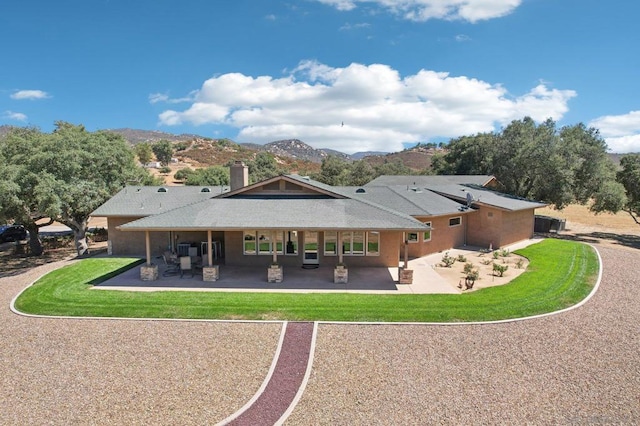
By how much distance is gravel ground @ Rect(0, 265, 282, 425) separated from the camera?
7555 millimetres

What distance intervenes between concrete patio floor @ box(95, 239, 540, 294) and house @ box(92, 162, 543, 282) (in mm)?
860

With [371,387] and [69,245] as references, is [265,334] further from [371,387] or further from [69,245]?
[69,245]

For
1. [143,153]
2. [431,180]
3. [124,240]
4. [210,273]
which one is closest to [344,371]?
[210,273]

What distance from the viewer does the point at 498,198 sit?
87.8 feet

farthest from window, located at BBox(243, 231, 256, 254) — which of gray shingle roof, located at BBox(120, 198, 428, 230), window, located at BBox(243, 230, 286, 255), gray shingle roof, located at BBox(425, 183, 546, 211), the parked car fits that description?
the parked car

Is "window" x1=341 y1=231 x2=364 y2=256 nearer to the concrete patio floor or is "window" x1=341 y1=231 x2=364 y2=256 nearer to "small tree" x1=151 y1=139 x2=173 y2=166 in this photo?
the concrete patio floor

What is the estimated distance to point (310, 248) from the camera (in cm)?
1858

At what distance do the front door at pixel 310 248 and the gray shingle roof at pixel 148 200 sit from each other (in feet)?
30.2

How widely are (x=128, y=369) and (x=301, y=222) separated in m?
8.52

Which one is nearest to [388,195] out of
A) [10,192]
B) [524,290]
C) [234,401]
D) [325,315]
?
[524,290]

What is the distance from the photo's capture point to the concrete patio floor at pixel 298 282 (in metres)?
15.3

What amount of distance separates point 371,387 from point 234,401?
2984mm

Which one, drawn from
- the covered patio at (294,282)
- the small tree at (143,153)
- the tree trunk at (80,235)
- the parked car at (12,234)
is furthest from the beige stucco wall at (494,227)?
the small tree at (143,153)

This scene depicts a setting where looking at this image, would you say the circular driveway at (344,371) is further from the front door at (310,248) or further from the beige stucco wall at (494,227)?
the beige stucco wall at (494,227)
